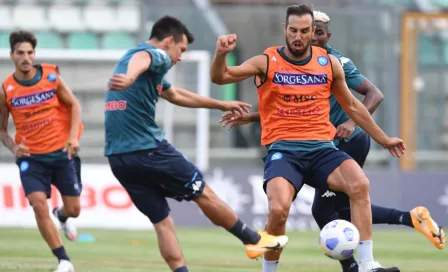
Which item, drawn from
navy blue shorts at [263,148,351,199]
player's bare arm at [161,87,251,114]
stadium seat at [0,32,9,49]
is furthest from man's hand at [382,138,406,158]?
stadium seat at [0,32,9,49]

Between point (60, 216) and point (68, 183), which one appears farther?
point (60, 216)

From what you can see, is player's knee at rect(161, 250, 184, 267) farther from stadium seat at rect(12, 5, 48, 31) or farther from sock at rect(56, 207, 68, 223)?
stadium seat at rect(12, 5, 48, 31)

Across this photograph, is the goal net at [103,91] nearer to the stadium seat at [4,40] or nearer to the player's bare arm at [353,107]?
the stadium seat at [4,40]

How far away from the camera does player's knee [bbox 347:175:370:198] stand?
29.2ft

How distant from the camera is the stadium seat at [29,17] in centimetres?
2325

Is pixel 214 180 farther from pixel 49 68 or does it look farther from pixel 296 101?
pixel 296 101

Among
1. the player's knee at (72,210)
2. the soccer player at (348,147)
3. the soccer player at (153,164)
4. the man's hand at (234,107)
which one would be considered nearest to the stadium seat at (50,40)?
the player's knee at (72,210)

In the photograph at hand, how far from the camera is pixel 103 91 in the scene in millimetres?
21000

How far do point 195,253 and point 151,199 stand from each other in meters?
4.94

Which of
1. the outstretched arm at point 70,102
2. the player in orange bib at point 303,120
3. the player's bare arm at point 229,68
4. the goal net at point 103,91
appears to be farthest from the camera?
the goal net at point 103,91

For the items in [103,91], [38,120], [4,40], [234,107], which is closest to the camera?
[234,107]

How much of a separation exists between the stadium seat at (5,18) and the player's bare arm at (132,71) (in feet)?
49.4

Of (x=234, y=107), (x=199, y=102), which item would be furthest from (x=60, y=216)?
(x=234, y=107)

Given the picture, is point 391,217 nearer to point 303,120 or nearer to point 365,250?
point 365,250
